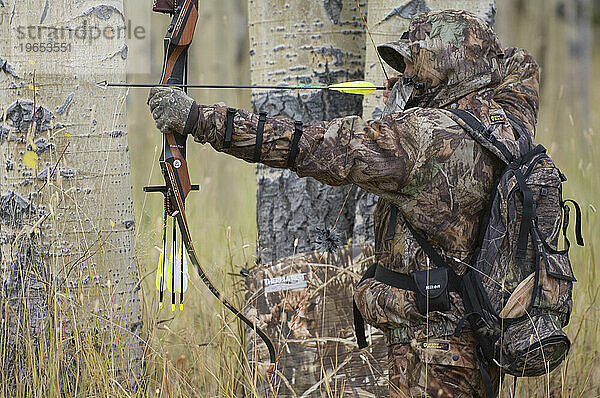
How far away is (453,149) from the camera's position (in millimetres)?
2518

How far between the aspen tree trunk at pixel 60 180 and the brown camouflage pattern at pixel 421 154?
572 mm

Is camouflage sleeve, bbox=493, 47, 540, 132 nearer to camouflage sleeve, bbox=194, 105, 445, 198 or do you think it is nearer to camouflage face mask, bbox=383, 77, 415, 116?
camouflage face mask, bbox=383, 77, 415, 116

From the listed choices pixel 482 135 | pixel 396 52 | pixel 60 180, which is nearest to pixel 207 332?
pixel 60 180

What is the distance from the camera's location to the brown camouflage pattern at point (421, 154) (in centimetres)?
249

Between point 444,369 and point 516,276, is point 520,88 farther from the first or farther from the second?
point 444,369

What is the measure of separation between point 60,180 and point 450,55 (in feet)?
4.57

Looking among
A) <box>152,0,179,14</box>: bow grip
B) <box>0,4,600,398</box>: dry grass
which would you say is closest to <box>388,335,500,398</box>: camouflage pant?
<box>0,4,600,398</box>: dry grass

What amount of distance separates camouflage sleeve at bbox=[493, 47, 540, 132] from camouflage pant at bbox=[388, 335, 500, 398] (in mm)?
822

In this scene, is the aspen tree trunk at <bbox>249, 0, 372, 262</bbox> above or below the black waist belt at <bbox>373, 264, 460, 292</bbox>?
above

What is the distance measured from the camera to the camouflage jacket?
2.49 metres

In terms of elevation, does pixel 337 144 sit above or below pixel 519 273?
above

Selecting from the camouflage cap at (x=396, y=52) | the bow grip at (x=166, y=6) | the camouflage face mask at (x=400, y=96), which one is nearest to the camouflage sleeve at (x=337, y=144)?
the camouflage face mask at (x=400, y=96)

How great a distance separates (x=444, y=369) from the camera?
264 cm

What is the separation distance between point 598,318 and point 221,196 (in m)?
3.14
